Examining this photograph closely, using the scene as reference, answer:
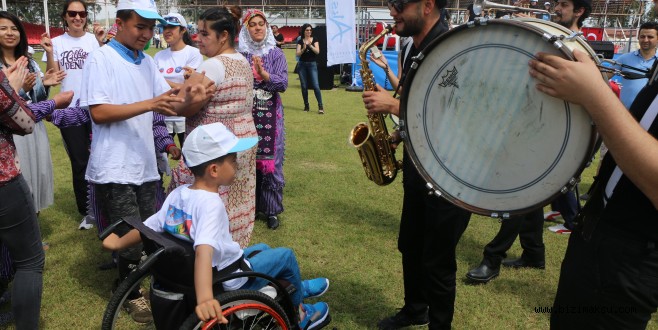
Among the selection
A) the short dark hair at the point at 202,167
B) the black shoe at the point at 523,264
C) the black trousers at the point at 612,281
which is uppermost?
the short dark hair at the point at 202,167

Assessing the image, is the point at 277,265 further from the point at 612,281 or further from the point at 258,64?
the point at 258,64

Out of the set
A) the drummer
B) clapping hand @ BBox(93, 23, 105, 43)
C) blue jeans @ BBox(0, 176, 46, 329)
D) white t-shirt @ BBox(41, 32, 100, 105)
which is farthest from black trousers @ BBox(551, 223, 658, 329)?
clapping hand @ BBox(93, 23, 105, 43)

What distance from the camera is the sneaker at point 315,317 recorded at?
9.84 ft

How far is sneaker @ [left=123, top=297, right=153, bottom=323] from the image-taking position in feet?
10.7

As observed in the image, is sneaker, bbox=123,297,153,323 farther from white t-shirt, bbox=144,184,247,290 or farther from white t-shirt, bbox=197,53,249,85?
white t-shirt, bbox=197,53,249,85

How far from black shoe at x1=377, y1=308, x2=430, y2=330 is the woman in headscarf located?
2.00m

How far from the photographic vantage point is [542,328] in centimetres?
334

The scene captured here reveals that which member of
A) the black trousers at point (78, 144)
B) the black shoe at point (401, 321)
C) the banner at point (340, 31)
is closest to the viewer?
the black shoe at point (401, 321)

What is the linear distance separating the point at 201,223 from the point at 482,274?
99.1 inches

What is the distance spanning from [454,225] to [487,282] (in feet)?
4.98

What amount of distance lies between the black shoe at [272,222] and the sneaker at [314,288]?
1.65 metres

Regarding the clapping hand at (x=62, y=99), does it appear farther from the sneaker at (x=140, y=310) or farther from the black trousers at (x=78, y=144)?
the black trousers at (x=78, y=144)

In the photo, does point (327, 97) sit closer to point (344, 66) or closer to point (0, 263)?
point (344, 66)

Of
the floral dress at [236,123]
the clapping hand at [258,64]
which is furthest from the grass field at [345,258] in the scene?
the clapping hand at [258,64]
